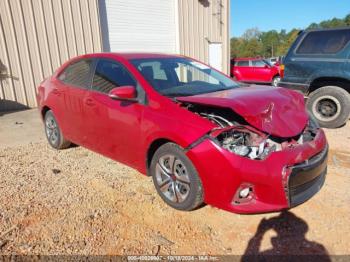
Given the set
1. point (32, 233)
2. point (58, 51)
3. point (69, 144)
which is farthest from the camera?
point (58, 51)

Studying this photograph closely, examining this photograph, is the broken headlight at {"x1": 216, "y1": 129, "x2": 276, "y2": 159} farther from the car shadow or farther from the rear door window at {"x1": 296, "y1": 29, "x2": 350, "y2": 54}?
the rear door window at {"x1": 296, "y1": 29, "x2": 350, "y2": 54}

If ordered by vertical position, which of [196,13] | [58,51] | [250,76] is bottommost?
[250,76]

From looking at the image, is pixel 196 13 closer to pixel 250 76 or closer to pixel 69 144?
pixel 250 76

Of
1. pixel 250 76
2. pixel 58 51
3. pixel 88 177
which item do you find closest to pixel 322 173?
pixel 88 177

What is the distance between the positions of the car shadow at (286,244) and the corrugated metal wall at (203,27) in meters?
10.5

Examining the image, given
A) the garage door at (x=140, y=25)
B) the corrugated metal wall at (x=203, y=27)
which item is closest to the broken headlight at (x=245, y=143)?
the garage door at (x=140, y=25)

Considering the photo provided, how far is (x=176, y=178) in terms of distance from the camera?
9.69ft

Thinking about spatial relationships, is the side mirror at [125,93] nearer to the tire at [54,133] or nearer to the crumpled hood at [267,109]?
the crumpled hood at [267,109]

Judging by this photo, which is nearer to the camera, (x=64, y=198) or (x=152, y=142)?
(x=152, y=142)

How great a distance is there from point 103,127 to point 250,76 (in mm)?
14400

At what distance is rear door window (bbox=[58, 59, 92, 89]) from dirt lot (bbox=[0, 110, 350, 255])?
131cm

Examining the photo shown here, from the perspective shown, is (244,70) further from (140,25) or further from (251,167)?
(251,167)

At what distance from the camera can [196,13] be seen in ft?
41.8

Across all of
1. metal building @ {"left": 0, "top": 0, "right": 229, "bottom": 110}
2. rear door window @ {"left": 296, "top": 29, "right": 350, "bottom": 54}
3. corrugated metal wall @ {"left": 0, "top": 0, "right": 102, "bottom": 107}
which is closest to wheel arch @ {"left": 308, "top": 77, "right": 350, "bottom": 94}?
rear door window @ {"left": 296, "top": 29, "right": 350, "bottom": 54}
